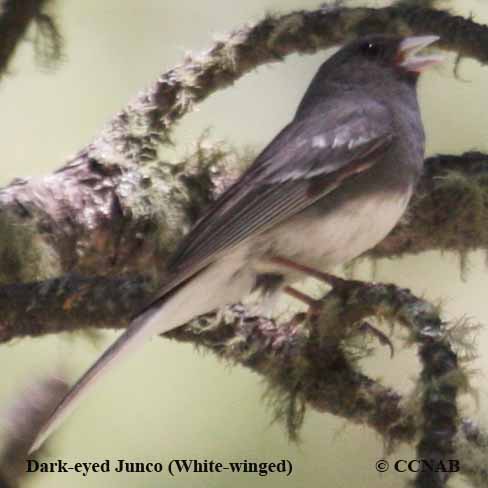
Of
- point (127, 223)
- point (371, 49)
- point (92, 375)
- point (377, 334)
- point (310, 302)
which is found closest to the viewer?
point (92, 375)

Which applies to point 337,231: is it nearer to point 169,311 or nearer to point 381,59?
point 169,311

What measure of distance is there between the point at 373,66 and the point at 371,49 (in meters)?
0.08

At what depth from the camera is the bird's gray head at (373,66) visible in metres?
2.71

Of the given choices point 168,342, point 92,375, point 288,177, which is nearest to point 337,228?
point 288,177

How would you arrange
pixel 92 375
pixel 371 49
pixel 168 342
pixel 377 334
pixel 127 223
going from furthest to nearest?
pixel 168 342 < pixel 371 49 < pixel 127 223 < pixel 377 334 < pixel 92 375

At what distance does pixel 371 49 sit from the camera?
2756 mm

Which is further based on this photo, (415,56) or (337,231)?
(415,56)

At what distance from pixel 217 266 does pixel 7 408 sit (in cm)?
59

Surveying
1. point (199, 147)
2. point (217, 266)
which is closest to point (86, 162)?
point (199, 147)

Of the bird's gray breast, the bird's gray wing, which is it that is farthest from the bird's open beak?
the bird's gray breast

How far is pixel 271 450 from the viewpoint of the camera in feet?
8.00

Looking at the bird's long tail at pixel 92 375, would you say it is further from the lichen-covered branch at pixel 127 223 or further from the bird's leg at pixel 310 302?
the bird's leg at pixel 310 302

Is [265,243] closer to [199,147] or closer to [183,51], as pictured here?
[199,147]

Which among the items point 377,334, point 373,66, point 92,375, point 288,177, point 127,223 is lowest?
point 92,375
